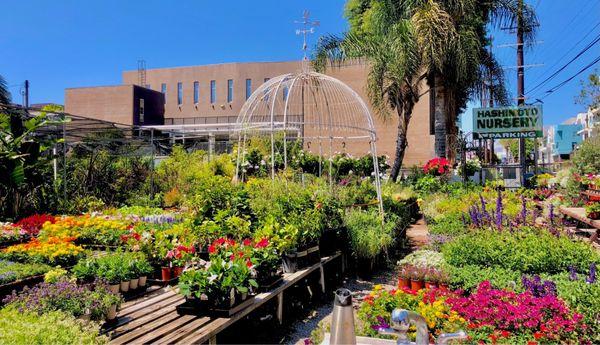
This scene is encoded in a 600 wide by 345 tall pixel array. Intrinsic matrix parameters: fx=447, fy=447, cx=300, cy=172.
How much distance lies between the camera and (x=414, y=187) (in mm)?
15359

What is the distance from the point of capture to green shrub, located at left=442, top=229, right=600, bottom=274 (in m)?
5.09

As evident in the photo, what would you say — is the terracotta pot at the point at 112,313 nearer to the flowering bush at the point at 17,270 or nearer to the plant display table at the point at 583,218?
the flowering bush at the point at 17,270

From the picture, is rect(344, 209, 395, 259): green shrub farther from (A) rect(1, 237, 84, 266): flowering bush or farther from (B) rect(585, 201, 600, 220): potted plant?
(A) rect(1, 237, 84, 266): flowering bush

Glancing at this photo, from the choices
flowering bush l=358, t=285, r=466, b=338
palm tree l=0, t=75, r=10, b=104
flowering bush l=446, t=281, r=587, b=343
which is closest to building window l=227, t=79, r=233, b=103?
palm tree l=0, t=75, r=10, b=104

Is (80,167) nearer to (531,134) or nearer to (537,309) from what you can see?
(537,309)

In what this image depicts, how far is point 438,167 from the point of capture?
15102mm

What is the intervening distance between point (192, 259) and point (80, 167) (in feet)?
30.0

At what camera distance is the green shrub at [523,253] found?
509cm

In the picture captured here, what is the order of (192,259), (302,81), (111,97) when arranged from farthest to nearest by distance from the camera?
(111,97), (302,81), (192,259)

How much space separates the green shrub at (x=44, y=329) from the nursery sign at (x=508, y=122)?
15582mm

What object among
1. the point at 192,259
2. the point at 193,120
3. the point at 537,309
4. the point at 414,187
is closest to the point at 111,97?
the point at 193,120

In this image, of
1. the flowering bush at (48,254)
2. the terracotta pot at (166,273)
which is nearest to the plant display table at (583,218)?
the terracotta pot at (166,273)

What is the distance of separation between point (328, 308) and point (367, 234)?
1.66 meters

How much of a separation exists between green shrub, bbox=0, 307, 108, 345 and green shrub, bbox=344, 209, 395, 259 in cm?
443
